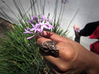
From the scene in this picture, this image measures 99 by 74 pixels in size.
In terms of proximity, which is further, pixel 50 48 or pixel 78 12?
pixel 78 12

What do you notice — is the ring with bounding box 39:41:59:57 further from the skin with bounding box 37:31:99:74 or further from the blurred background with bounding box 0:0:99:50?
the blurred background with bounding box 0:0:99:50

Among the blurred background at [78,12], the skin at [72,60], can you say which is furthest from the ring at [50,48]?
the blurred background at [78,12]

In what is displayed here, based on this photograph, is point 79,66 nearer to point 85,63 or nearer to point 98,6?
point 85,63

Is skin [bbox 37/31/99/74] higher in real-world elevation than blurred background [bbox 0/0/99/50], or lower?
lower

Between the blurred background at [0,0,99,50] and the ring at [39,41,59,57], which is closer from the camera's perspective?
the ring at [39,41,59,57]

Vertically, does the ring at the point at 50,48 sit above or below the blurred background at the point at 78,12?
below

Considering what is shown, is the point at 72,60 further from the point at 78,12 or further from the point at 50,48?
the point at 78,12

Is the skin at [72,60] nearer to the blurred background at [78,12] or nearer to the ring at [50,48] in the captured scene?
the ring at [50,48]

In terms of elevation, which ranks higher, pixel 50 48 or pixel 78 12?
pixel 78 12

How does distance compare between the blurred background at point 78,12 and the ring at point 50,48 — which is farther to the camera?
the blurred background at point 78,12

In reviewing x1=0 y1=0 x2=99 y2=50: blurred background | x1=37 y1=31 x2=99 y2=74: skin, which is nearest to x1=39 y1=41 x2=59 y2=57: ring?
x1=37 y1=31 x2=99 y2=74: skin

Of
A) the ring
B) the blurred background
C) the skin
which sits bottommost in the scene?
the skin

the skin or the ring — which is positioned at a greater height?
the ring

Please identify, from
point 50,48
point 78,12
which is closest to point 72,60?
point 50,48
